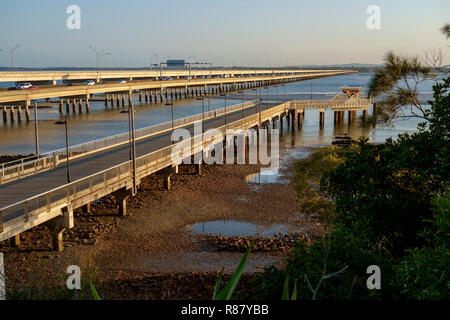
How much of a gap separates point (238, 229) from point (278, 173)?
13.6 m

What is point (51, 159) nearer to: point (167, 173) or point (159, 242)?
point (167, 173)

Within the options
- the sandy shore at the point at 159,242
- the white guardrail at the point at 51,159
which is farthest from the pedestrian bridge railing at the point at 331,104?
the sandy shore at the point at 159,242

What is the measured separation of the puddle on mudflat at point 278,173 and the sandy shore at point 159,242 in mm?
1418

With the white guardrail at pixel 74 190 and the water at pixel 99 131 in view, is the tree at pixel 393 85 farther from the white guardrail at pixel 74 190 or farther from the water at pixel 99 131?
the water at pixel 99 131

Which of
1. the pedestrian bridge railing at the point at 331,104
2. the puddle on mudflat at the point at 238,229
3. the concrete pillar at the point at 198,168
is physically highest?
the pedestrian bridge railing at the point at 331,104

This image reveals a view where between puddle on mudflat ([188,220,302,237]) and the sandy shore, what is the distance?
0.48 m

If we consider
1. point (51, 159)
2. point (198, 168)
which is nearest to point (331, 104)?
point (198, 168)

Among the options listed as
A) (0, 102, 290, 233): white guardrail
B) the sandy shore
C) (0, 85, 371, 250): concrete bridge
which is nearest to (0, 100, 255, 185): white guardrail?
(0, 85, 371, 250): concrete bridge

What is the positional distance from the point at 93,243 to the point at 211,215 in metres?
7.24

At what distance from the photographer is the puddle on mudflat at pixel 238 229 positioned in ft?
76.2

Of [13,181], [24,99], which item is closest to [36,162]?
[13,181]

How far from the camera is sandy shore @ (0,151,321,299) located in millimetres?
16734

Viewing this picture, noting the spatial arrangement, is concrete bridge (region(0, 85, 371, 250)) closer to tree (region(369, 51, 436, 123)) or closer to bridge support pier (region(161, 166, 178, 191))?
bridge support pier (region(161, 166, 178, 191))
